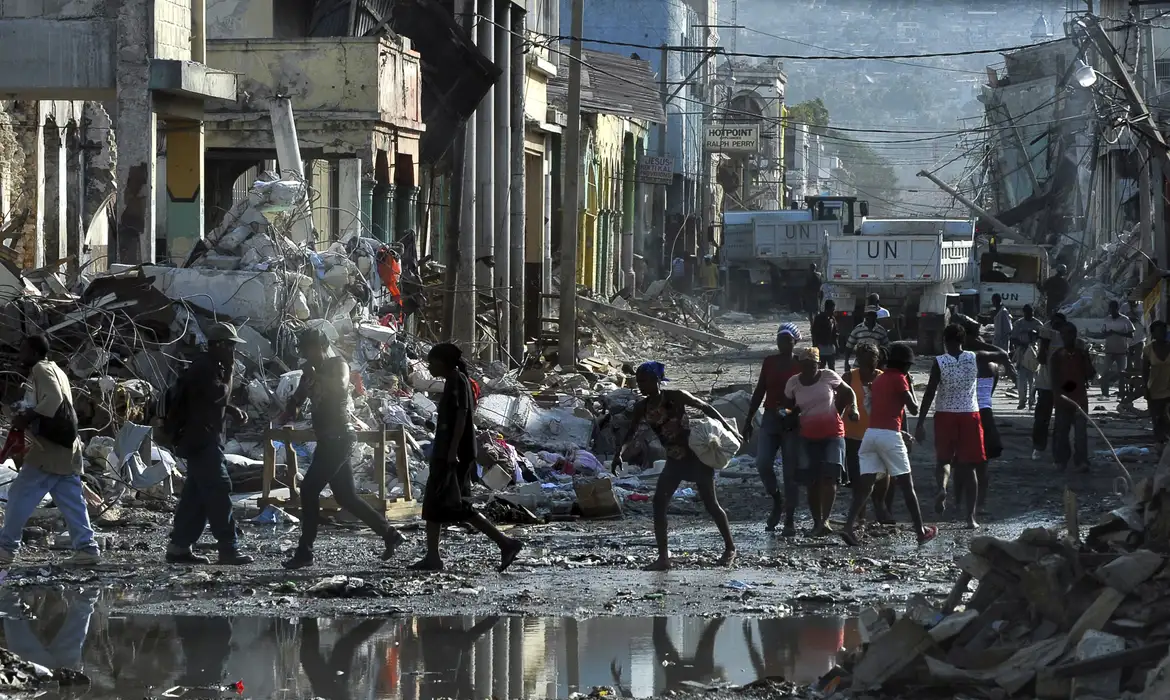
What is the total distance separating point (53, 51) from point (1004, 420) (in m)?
12.5

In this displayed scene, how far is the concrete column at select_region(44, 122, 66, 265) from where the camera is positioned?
24172 millimetres

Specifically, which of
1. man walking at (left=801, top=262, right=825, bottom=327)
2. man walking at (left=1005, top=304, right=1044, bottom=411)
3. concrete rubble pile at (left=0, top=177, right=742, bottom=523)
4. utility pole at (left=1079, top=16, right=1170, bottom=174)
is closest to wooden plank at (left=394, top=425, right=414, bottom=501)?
concrete rubble pile at (left=0, top=177, right=742, bottom=523)

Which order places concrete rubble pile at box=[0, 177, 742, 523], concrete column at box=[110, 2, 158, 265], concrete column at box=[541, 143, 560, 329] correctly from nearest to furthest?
concrete rubble pile at box=[0, 177, 742, 523] < concrete column at box=[110, 2, 158, 265] < concrete column at box=[541, 143, 560, 329]

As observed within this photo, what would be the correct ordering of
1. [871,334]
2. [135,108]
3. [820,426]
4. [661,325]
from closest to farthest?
[820,426] → [135,108] → [871,334] → [661,325]

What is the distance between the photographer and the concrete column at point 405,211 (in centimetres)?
2748

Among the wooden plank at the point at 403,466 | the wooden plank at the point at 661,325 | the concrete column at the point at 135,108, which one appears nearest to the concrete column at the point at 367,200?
the concrete column at the point at 135,108

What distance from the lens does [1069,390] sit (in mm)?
15922

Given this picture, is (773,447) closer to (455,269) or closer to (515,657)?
(515,657)

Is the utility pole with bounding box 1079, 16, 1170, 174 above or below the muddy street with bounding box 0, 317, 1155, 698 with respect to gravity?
above

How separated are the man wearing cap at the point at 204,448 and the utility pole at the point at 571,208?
Answer: 13.6 meters

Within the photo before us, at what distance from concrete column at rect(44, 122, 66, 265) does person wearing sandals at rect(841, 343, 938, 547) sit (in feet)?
51.1

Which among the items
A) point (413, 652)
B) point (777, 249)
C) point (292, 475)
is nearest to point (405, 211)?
point (292, 475)

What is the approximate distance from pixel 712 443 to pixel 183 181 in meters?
11.3

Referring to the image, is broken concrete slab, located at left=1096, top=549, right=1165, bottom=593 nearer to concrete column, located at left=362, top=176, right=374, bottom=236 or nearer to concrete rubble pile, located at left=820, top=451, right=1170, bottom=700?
concrete rubble pile, located at left=820, top=451, right=1170, bottom=700
